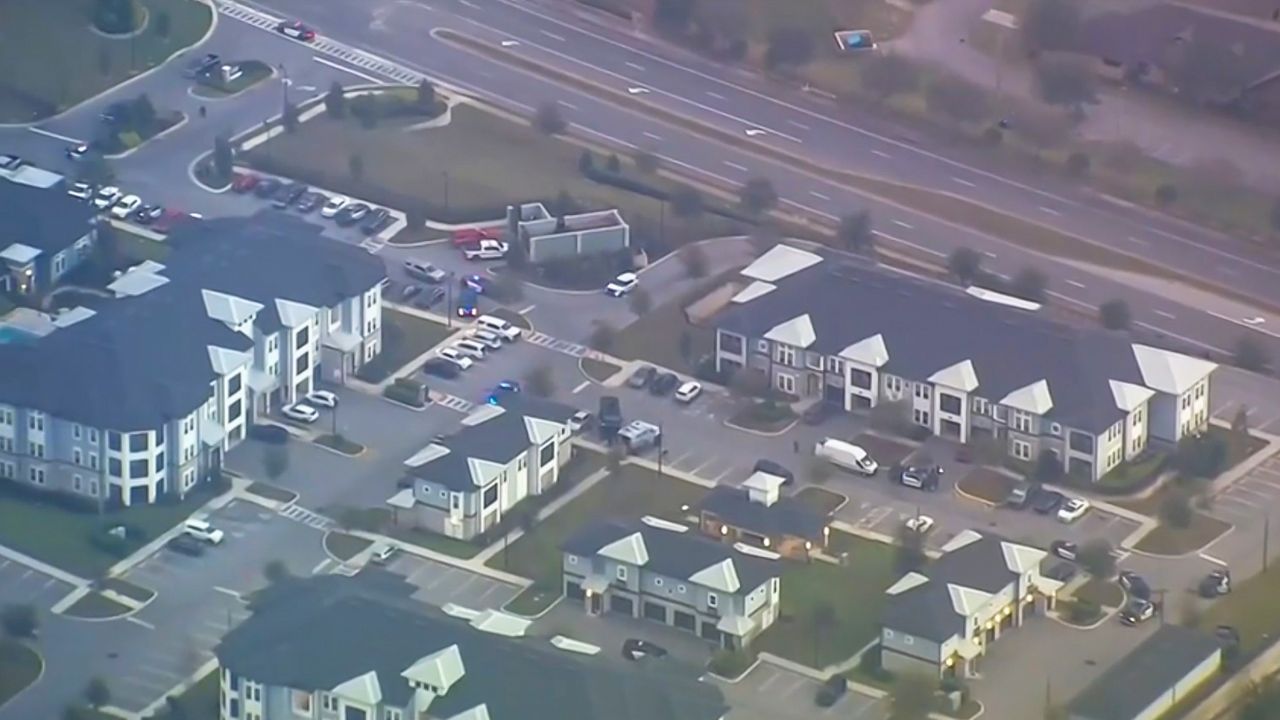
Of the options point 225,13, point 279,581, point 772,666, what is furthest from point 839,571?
point 225,13

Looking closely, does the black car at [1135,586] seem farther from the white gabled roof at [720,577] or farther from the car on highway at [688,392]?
the car on highway at [688,392]

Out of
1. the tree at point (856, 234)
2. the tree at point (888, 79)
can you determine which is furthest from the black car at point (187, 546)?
the tree at point (888, 79)

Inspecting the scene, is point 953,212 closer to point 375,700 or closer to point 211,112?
point 211,112

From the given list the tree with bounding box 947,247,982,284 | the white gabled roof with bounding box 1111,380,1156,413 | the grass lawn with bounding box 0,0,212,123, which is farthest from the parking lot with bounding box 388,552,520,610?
the grass lawn with bounding box 0,0,212,123

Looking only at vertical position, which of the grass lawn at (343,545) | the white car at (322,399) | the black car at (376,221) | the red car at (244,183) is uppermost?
the grass lawn at (343,545)

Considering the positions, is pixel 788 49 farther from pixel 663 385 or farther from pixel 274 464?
pixel 274 464

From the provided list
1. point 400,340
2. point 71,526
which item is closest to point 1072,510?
point 400,340

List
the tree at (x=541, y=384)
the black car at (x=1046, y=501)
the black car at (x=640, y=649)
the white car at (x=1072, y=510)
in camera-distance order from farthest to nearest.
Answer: the tree at (x=541, y=384) → the black car at (x=1046, y=501) → the white car at (x=1072, y=510) → the black car at (x=640, y=649)
